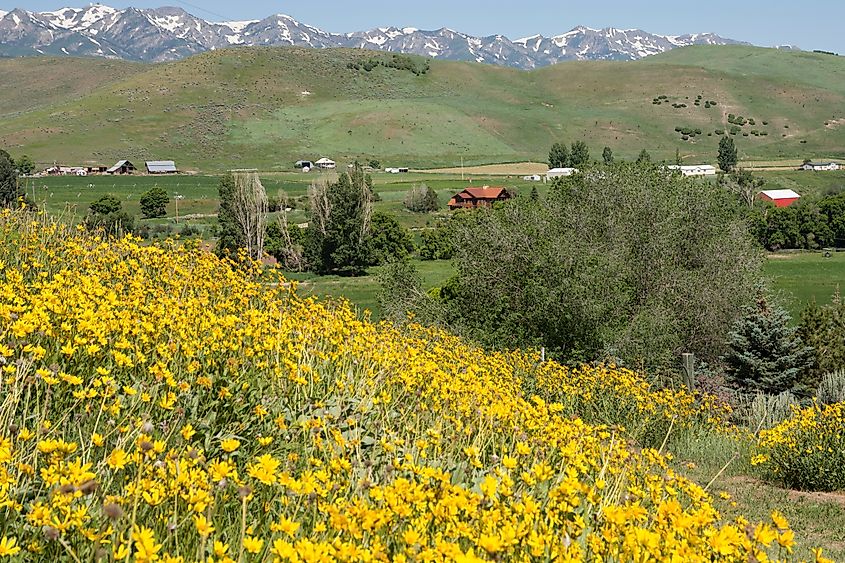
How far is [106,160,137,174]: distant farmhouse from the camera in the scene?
108 m

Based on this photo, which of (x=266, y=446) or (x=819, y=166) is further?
(x=819, y=166)

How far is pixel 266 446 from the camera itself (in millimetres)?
3988

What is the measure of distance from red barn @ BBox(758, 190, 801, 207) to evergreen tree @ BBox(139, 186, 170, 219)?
60405 mm

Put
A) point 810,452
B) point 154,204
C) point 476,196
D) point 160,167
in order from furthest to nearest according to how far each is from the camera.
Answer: point 160,167, point 476,196, point 154,204, point 810,452

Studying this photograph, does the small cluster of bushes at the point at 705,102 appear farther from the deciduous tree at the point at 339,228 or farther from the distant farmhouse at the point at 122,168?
the deciduous tree at the point at 339,228

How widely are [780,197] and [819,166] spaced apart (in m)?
34.7

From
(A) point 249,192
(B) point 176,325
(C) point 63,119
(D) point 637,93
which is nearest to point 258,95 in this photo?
(C) point 63,119

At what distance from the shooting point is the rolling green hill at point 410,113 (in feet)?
419

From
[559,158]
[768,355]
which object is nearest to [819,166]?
[559,158]

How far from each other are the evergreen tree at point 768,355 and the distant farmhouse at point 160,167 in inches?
3935

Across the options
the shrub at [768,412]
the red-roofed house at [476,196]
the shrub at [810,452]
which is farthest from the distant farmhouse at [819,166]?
the shrub at [810,452]

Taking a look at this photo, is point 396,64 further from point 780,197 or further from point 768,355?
point 768,355

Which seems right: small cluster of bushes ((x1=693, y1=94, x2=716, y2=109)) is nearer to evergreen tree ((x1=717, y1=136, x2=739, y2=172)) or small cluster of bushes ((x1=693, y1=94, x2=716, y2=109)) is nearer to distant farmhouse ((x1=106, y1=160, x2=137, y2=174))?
evergreen tree ((x1=717, y1=136, x2=739, y2=172))

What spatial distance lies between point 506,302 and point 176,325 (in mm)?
18081
